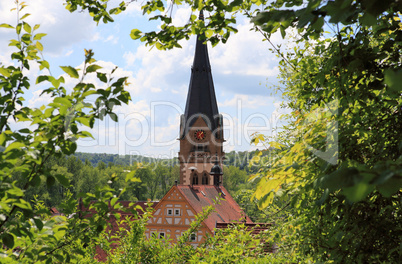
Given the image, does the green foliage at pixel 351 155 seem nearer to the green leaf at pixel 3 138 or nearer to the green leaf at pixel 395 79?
the green leaf at pixel 395 79

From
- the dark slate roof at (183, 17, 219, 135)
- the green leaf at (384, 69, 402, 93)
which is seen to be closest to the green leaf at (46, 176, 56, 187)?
the green leaf at (384, 69, 402, 93)

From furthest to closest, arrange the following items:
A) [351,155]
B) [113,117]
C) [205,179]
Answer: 1. [205,179]
2. [351,155]
3. [113,117]

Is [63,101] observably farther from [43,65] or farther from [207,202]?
[207,202]

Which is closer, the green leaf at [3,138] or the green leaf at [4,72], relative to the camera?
the green leaf at [3,138]

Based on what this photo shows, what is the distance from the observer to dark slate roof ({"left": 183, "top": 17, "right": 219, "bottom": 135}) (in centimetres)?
4559

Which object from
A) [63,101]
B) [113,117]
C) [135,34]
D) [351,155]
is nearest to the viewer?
[63,101]

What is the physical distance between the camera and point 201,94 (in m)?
45.8

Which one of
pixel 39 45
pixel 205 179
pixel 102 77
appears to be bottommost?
pixel 205 179

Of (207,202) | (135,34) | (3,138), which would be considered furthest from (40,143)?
(207,202)

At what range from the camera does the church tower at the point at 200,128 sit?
45.7 metres

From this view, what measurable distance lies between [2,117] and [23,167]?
0.34 metres

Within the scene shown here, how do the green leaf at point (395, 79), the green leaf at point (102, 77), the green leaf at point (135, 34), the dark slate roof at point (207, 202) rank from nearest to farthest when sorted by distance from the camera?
the green leaf at point (395, 79), the green leaf at point (102, 77), the green leaf at point (135, 34), the dark slate roof at point (207, 202)

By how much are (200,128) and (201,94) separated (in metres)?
→ 4.07

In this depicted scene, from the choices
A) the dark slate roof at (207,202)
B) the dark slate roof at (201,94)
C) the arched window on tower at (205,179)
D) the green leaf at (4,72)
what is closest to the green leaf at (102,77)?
the green leaf at (4,72)
